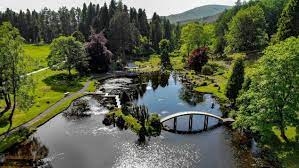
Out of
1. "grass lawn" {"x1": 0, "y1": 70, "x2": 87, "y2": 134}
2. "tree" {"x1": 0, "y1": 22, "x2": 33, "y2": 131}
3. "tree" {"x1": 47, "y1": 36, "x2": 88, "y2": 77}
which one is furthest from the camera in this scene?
"tree" {"x1": 47, "y1": 36, "x2": 88, "y2": 77}

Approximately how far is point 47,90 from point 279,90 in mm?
55741

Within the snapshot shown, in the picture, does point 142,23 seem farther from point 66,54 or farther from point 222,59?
point 66,54

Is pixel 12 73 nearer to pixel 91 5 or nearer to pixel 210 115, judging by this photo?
pixel 210 115

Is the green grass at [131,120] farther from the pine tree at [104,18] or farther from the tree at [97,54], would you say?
the pine tree at [104,18]

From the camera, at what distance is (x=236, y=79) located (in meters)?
68.8

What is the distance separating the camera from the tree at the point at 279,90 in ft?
163

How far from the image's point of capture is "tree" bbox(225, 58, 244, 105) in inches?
2677

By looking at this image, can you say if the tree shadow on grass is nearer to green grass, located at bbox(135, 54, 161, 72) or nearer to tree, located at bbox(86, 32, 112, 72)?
tree, located at bbox(86, 32, 112, 72)

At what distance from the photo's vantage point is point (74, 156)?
163 ft

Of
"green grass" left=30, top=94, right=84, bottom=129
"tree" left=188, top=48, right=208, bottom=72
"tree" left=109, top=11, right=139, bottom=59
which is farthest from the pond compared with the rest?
"tree" left=109, top=11, right=139, bottom=59

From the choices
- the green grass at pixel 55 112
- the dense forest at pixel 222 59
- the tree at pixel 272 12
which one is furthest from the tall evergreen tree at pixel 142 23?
the green grass at pixel 55 112

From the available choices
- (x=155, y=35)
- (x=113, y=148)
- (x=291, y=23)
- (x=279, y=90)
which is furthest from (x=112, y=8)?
(x=279, y=90)

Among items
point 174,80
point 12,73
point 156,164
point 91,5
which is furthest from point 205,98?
point 91,5

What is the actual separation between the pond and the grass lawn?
185 inches
